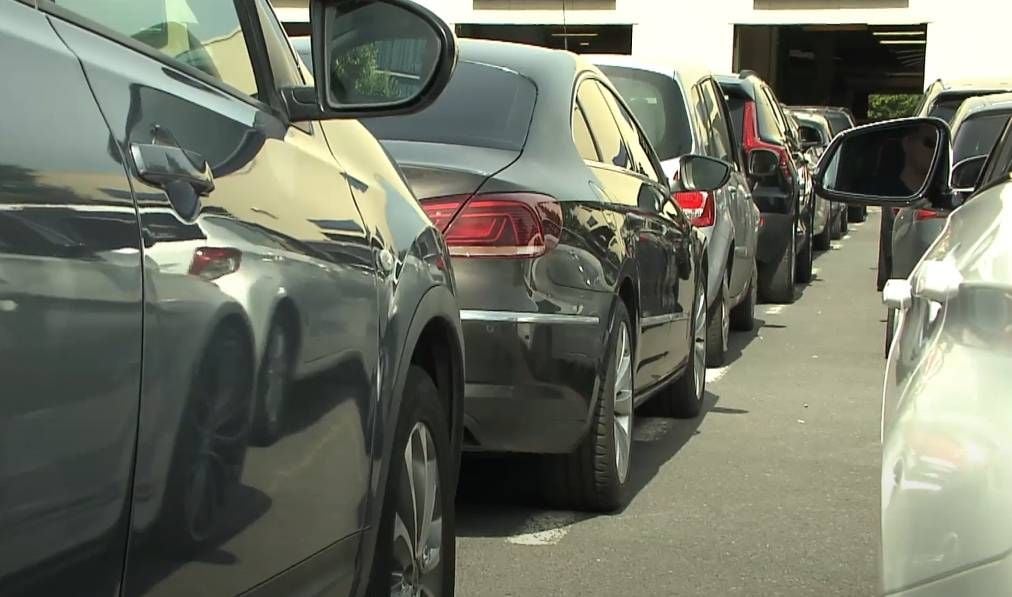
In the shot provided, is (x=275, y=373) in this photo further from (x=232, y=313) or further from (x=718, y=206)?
(x=718, y=206)

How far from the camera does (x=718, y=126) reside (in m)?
10.7

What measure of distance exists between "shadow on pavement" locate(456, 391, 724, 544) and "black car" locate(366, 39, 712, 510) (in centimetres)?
10

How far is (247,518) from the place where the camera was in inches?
99.1

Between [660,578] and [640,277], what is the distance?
1442mm

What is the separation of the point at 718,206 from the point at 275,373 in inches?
283

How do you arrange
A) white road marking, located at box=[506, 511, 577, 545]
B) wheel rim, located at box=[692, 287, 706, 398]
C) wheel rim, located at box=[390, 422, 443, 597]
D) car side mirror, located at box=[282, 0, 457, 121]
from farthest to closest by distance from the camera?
wheel rim, located at box=[692, 287, 706, 398], white road marking, located at box=[506, 511, 577, 545], wheel rim, located at box=[390, 422, 443, 597], car side mirror, located at box=[282, 0, 457, 121]

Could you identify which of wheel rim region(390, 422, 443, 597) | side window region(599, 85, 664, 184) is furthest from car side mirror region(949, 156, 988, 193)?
wheel rim region(390, 422, 443, 597)

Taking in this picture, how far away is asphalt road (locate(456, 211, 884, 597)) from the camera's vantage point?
511 cm

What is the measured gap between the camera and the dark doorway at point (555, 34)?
4497 cm

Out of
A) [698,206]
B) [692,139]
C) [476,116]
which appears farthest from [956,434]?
[692,139]

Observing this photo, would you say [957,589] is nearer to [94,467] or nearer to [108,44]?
[94,467]

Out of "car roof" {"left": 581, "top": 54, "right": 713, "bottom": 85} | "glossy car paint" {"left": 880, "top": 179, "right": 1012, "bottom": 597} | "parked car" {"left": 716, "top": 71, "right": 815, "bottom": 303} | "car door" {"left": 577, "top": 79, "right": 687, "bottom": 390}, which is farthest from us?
"parked car" {"left": 716, "top": 71, "right": 815, "bottom": 303}

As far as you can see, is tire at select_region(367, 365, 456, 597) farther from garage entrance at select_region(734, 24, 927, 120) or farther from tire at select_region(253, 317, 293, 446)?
garage entrance at select_region(734, 24, 927, 120)

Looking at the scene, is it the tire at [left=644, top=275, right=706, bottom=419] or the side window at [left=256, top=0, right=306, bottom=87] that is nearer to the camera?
the side window at [left=256, top=0, right=306, bottom=87]
